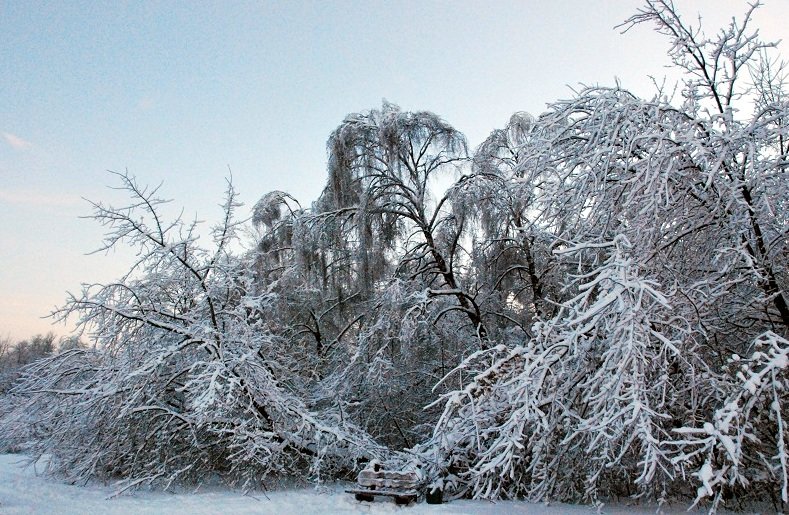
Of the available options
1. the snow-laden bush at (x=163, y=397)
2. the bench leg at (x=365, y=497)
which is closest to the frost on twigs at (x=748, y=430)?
the bench leg at (x=365, y=497)

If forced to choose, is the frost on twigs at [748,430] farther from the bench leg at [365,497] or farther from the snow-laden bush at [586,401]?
the bench leg at [365,497]

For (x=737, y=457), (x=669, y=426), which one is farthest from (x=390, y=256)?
(x=737, y=457)

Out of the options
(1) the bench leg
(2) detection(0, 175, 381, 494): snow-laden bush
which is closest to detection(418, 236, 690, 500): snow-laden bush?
(1) the bench leg

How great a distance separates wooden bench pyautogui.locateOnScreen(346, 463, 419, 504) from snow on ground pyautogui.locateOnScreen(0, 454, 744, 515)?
120 millimetres

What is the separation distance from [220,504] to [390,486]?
2053mm

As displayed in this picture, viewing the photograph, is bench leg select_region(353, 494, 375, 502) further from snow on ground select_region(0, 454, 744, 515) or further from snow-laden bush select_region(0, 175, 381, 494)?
snow-laden bush select_region(0, 175, 381, 494)

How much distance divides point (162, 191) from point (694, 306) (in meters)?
7.06

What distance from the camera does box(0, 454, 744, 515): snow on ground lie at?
19.1 feet

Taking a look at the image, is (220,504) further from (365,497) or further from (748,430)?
(748,430)

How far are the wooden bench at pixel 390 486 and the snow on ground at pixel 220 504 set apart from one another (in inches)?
4.7

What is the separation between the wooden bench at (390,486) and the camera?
20.9 ft

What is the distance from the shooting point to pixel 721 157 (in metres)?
4.57

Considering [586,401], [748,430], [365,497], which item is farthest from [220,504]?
[748,430]

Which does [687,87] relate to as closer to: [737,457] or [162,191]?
[737,457]
